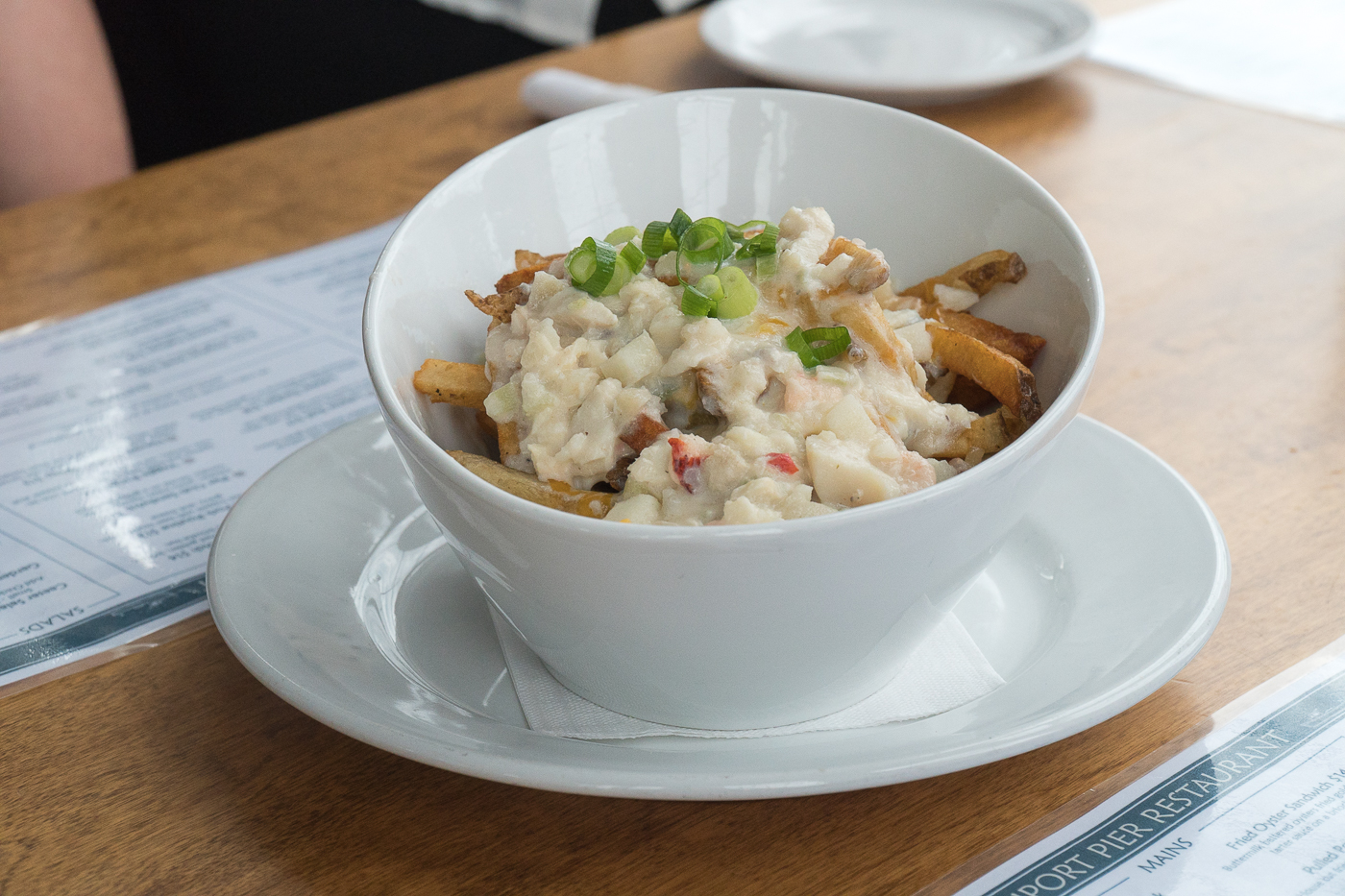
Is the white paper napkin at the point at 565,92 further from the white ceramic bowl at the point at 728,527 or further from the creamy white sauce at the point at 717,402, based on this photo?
the creamy white sauce at the point at 717,402

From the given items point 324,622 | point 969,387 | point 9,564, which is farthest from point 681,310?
point 9,564

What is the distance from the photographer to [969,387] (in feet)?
3.31

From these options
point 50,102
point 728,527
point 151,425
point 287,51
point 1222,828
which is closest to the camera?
point 728,527

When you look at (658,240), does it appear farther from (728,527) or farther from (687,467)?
(728,527)

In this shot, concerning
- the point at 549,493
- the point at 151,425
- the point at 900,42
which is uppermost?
the point at 549,493

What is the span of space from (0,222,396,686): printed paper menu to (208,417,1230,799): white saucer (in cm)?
17

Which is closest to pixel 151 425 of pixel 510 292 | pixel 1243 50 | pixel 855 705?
pixel 510 292

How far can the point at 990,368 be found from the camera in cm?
93

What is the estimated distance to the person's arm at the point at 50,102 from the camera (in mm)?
2639

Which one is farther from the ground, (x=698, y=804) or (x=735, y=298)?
(x=735, y=298)

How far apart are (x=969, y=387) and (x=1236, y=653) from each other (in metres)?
0.31

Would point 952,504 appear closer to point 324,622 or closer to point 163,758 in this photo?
point 324,622

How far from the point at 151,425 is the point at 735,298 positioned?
2.89 ft

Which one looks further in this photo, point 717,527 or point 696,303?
point 696,303
